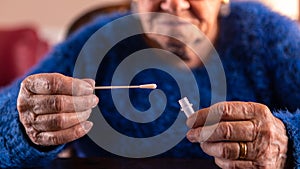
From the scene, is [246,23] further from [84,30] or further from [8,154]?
[8,154]

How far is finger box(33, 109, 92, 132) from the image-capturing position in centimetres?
68

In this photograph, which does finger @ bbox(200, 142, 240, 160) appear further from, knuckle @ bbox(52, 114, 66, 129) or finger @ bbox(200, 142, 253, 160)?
knuckle @ bbox(52, 114, 66, 129)

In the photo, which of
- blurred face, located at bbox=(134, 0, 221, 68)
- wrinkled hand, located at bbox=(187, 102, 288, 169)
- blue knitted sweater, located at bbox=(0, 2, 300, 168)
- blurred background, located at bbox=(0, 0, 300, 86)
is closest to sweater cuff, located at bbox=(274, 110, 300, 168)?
wrinkled hand, located at bbox=(187, 102, 288, 169)

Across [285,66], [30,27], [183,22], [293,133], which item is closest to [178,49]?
[183,22]

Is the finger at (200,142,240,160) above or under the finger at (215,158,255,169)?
above

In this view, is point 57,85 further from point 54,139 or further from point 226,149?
point 226,149

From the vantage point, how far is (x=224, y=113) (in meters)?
0.64

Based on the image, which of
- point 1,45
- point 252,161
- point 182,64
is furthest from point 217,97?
point 1,45

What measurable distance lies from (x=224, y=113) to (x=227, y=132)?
3 cm

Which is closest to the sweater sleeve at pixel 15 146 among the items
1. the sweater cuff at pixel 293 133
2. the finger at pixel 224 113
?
the finger at pixel 224 113

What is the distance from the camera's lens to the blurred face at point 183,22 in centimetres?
91

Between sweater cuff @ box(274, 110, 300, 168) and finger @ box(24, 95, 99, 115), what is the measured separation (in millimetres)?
293

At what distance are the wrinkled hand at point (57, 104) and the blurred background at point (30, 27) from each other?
149 cm

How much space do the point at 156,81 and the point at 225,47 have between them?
0.17 m
